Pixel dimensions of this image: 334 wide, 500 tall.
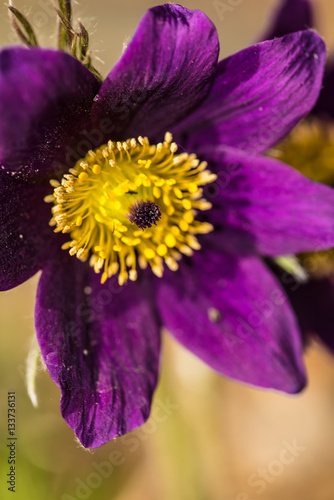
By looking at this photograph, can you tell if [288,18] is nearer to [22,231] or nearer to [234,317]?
[234,317]

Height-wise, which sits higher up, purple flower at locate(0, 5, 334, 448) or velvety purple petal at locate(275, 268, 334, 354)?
purple flower at locate(0, 5, 334, 448)

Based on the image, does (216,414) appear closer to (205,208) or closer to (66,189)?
(205,208)

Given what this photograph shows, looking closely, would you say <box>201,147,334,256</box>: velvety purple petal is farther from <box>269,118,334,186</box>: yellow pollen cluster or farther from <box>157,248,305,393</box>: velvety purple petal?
<box>269,118,334,186</box>: yellow pollen cluster

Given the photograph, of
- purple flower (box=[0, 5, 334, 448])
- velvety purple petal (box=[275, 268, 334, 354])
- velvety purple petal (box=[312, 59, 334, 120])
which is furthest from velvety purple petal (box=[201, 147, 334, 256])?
velvety purple petal (box=[312, 59, 334, 120])

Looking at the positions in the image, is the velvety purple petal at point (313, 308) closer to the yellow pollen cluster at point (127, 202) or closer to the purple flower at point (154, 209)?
the purple flower at point (154, 209)

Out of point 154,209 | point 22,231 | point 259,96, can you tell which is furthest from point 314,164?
point 22,231

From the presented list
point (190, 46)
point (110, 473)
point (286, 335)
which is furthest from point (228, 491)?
point (190, 46)

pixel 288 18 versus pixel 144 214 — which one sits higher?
pixel 288 18
